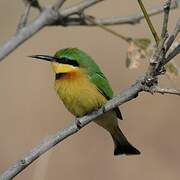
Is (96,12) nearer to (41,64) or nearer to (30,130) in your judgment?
(41,64)

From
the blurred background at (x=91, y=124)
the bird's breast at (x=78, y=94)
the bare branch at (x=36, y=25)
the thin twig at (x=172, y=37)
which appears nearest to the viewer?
the thin twig at (x=172, y=37)

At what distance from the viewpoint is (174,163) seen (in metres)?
4.38

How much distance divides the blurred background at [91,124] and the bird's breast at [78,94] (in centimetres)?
149

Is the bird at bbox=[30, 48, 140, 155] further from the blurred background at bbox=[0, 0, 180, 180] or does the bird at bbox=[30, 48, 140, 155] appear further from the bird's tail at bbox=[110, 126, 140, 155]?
the blurred background at bbox=[0, 0, 180, 180]

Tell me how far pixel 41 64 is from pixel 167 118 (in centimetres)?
128

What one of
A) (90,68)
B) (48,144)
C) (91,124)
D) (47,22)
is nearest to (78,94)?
(90,68)

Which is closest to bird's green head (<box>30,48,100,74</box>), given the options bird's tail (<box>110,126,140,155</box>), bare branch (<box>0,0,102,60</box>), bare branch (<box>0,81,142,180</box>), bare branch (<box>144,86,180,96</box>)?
bird's tail (<box>110,126,140,155</box>)

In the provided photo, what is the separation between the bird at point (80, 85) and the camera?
2273 millimetres

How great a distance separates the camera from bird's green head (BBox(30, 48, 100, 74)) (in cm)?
230

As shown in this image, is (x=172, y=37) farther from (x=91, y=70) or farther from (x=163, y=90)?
(x=91, y=70)

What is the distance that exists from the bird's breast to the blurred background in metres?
1.49

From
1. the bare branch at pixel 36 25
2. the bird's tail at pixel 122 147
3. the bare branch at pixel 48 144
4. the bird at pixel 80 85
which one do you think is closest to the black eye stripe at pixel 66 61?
the bird at pixel 80 85

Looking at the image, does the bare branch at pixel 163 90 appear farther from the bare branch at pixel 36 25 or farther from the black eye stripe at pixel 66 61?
the black eye stripe at pixel 66 61

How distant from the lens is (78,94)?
231cm
